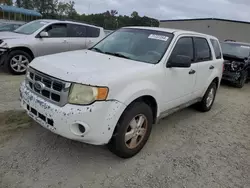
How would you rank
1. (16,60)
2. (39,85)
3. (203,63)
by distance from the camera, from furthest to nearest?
(16,60)
(203,63)
(39,85)

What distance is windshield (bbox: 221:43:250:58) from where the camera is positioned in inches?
370

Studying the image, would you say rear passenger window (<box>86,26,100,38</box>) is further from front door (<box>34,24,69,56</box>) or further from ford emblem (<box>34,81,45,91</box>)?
ford emblem (<box>34,81,45,91</box>)

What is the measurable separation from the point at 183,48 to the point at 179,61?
0.66 meters

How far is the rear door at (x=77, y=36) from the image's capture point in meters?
8.38

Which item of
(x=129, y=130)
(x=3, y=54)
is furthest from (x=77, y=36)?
(x=129, y=130)

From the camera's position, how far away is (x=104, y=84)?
2727mm

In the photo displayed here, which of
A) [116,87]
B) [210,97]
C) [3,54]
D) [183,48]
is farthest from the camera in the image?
[3,54]

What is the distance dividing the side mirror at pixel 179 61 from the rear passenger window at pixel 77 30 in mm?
5545

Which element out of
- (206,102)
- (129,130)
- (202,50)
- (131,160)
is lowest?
(131,160)

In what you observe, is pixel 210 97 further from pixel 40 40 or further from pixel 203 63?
pixel 40 40

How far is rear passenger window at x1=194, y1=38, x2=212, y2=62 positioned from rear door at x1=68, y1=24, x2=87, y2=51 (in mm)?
4801

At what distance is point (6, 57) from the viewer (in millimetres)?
6969

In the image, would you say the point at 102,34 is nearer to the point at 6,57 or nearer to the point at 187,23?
the point at 6,57

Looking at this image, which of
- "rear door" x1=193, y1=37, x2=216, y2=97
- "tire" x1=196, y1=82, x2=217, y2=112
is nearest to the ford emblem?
"rear door" x1=193, y1=37, x2=216, y2=97
